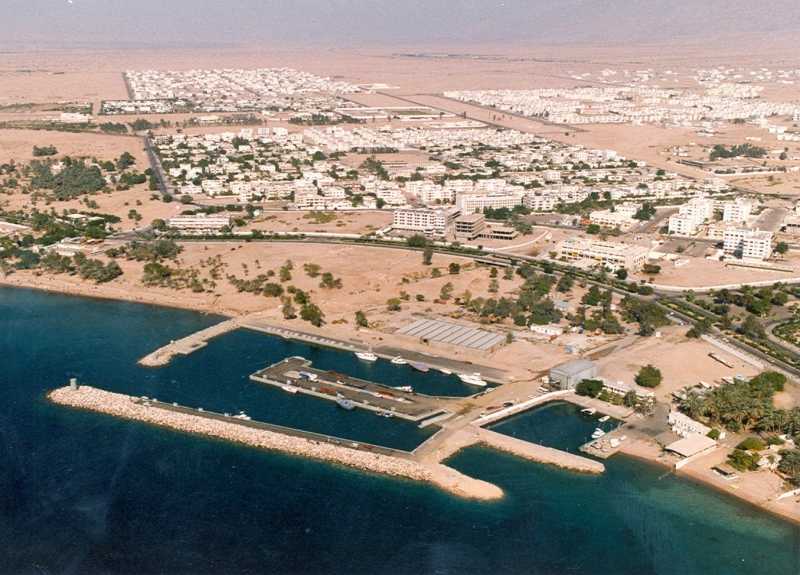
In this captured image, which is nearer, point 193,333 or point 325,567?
point 325,567

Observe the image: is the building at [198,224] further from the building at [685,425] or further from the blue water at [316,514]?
the building at [685,425]

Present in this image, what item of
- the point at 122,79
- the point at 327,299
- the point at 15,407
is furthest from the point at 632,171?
the point at 122,79

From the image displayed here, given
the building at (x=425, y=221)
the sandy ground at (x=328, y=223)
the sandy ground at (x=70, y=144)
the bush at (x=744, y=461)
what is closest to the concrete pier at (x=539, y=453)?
the bush at (x=744, y=461)

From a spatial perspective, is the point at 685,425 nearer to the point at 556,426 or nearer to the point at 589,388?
the point at 589,388

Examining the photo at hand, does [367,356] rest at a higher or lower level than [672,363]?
lower

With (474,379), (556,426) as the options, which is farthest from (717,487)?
(474,379)

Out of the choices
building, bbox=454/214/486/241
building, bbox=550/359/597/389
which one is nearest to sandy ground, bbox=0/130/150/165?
building, bbox=454/214/486/241

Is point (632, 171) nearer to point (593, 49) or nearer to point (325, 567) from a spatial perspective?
point (325, 567)
